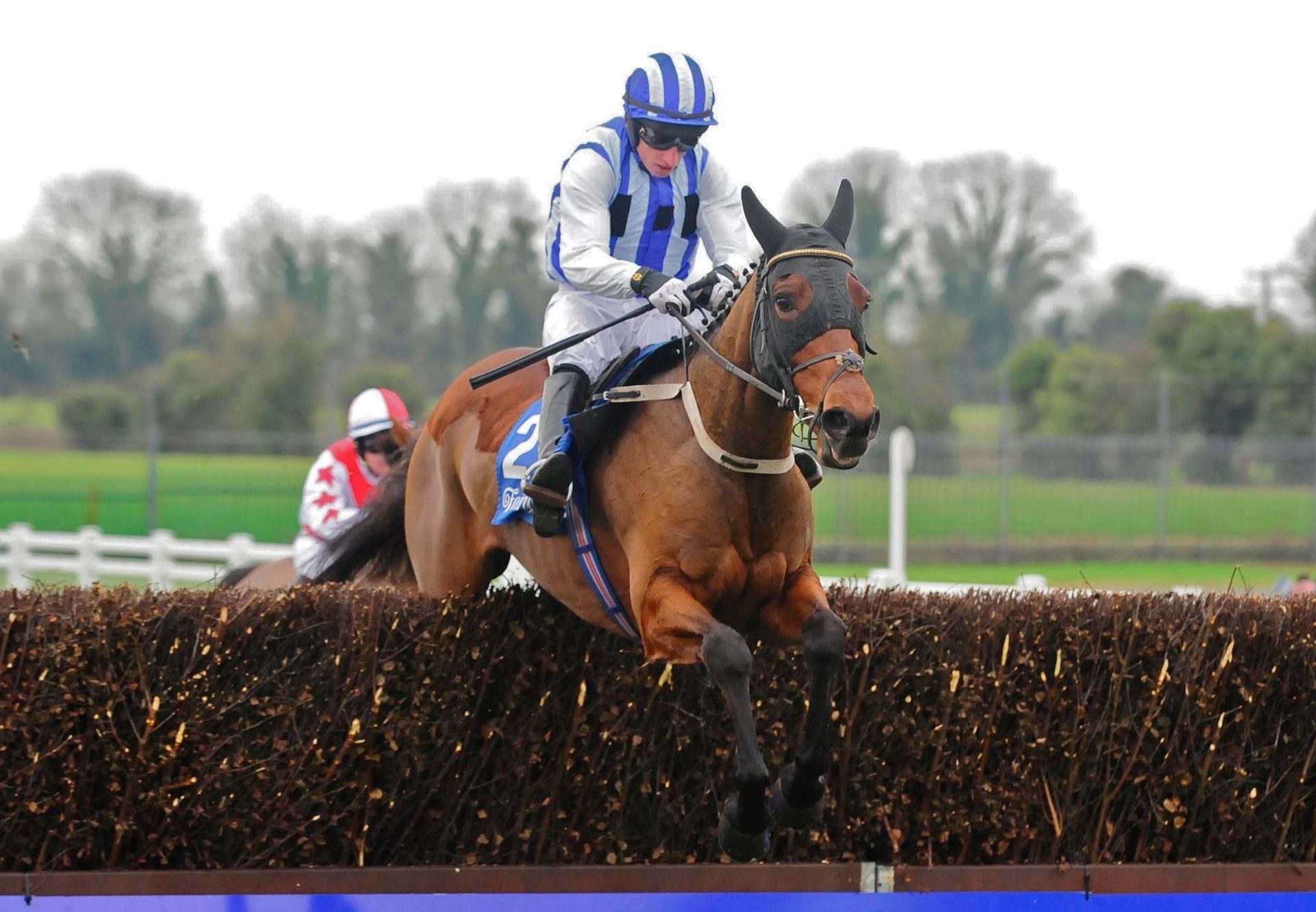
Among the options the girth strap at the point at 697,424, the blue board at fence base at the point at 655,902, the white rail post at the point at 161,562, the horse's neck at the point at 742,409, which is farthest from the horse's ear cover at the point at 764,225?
the white rail post at the point at 161,562

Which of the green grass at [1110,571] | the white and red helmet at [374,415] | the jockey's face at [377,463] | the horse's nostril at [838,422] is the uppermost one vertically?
the white and red helmet at [374,415]

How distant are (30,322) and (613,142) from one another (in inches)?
754

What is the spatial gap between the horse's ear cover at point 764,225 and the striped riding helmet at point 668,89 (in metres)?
0.74

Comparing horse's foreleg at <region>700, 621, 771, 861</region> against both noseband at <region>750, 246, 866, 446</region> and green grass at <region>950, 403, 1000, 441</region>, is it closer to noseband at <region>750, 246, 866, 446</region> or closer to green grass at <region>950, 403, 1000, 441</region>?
noseband at <region>750, 246, 866, 446</region>

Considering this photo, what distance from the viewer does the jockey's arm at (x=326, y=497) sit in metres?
7.68

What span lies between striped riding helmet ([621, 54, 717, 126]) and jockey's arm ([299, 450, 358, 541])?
3.69 m

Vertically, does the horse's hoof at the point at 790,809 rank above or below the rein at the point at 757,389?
below

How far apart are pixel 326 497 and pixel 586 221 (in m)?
3.69

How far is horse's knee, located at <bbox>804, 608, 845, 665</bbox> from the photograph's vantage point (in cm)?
381

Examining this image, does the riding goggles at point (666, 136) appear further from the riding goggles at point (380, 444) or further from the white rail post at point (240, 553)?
the white rail post at point (240, 553)

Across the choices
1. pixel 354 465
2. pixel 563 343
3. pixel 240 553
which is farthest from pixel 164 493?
pixel 563 343

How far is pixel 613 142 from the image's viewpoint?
466cm

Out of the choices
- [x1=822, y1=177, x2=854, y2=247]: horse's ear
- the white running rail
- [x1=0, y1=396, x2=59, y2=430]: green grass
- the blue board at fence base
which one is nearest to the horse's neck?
[x1=822, y1=177, x2=854, y2=247]: horse's ear

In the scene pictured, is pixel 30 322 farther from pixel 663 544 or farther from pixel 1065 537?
pixel 663 544
